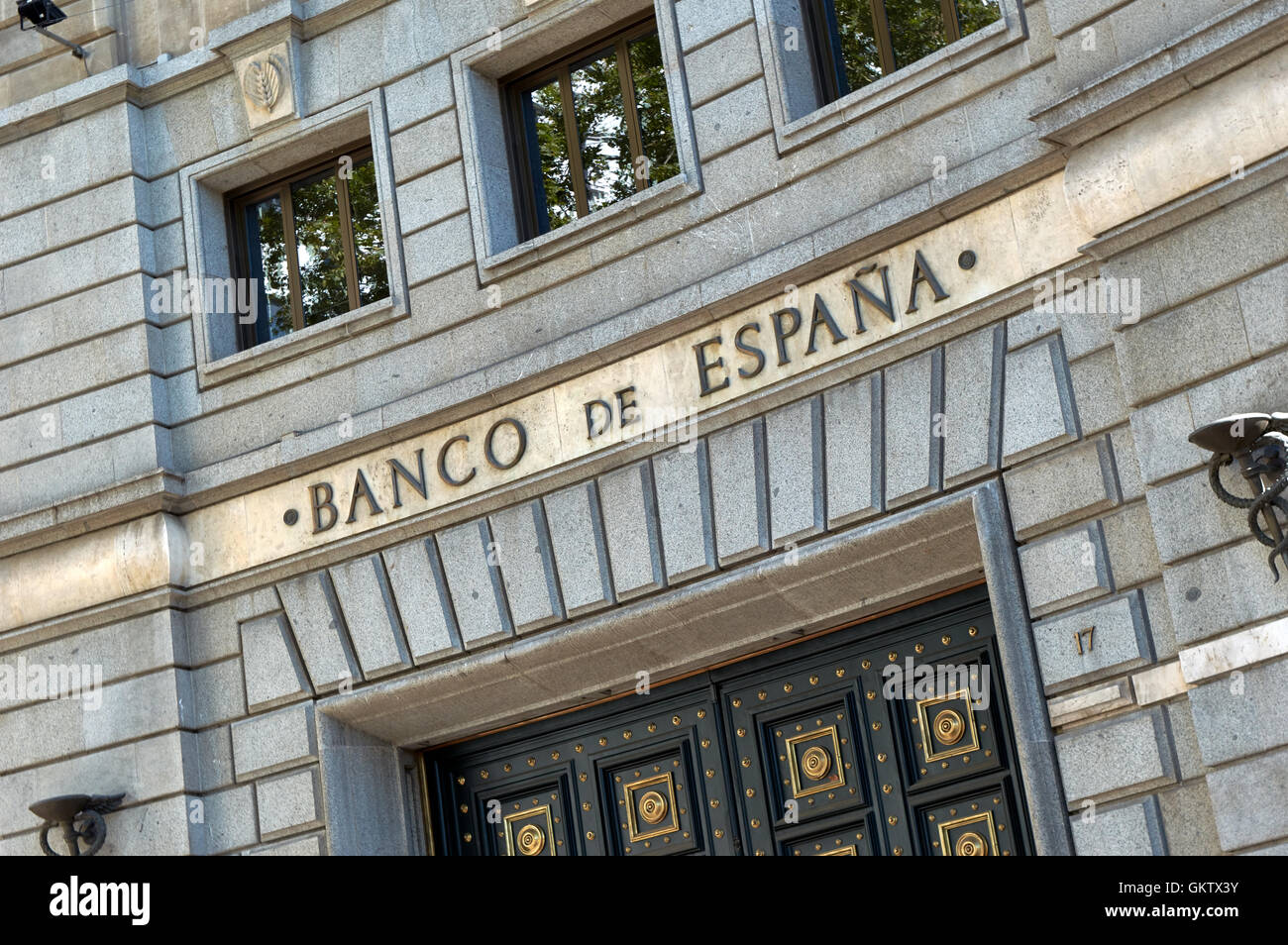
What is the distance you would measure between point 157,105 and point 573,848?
7.55 m

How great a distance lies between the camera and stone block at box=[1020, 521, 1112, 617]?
1122cm

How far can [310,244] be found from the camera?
52.3 feet

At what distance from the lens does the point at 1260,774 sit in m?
10.1

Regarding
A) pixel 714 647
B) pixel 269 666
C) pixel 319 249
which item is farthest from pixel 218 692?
pixel 714 647

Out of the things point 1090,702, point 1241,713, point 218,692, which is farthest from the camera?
point 218,692

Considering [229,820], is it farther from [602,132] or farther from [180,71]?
[180,71]

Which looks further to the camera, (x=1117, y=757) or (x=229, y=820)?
(x=229, y=820)

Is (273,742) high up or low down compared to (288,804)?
up

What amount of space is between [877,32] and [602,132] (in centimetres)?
246

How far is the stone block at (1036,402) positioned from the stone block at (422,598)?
4500 mm

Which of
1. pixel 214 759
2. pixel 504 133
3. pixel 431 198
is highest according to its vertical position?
pixel 504 133

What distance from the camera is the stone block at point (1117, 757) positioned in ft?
35.2

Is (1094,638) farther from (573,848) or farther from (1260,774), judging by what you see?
(573,848)

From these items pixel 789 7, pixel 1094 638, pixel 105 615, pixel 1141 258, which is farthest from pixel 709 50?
Answer: pixel 105 615
